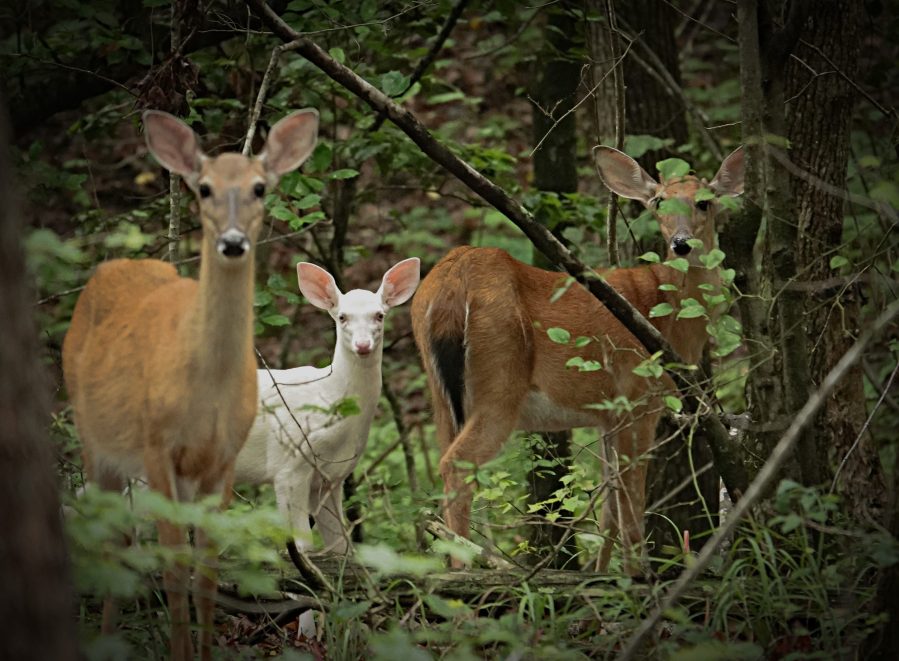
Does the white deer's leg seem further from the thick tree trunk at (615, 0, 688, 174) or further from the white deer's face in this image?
the thick tree trunk at (615, 0, 688, 174)

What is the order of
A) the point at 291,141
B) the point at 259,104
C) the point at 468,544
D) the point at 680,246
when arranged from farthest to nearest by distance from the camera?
the point at 680,246 → the point at 468,544 → the point at 259,104 → the point at 291,141

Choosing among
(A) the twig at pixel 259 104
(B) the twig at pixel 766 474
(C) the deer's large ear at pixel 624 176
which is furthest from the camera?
(C) the deer's large ear at pixel 624 176

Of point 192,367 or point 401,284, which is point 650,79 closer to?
point 401,284

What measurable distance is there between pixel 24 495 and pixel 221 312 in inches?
52.3

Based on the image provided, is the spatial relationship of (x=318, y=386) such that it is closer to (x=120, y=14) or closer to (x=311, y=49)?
(x=311, y=49)

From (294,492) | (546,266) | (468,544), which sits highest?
(546,266)

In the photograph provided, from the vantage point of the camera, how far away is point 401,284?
639 centimetres

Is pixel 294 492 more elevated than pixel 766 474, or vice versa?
pixel 766 474

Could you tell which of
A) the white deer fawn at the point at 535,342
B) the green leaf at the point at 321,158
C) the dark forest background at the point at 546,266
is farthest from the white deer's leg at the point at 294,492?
the green leaf at the point at 321,158

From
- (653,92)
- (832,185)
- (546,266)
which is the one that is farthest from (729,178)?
(653,92)

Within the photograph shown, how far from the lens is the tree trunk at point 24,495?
8.76 feet

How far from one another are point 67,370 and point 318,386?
2.22 metres

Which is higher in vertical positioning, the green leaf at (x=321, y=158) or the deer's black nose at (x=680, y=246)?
the green leaf at (x=321, y=158)

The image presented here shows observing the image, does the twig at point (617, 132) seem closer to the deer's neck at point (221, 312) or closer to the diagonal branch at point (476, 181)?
the diagonal branch at point (476, 181)
